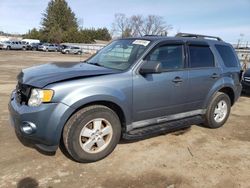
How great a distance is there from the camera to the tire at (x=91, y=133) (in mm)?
3672

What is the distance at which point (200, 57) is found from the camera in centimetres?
513

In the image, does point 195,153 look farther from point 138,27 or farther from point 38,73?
point 138,27

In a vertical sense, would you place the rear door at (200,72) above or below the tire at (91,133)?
above

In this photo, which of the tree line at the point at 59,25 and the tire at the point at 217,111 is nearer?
the tire at the point at 217,111

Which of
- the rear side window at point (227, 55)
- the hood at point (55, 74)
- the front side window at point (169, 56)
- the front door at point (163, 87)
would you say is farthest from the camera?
the rear side window at point (227, 55)

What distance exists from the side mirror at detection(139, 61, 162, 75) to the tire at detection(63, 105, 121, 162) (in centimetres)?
79

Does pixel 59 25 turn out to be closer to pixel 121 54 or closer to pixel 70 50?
pixel 70 50

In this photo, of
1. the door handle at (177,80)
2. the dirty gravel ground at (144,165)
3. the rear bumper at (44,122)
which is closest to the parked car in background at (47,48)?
the dirty gravel ground at (144,165)

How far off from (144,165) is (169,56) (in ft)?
6.08

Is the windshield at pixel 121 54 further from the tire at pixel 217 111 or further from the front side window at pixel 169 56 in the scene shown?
the tire at pixel 217 111

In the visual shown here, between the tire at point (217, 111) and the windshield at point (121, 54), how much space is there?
197 centimetres

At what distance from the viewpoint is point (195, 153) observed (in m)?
4.43

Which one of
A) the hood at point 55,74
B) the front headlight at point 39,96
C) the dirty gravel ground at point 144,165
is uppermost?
the hood at point 55,74

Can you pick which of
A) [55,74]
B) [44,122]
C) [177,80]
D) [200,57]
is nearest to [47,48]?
[200,57]
